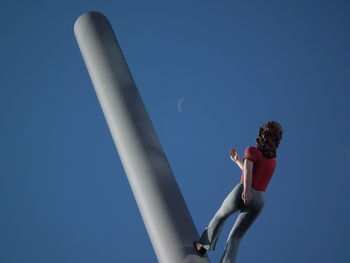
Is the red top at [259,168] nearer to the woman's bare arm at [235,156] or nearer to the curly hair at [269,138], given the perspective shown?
the curly hair at [269,138]

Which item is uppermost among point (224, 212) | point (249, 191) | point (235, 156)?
point (235, 156)

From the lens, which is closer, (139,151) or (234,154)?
(139,151)

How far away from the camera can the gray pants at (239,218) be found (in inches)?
160

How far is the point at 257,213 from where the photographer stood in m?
4.18

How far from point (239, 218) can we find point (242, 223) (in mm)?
59

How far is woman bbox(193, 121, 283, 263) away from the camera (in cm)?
406

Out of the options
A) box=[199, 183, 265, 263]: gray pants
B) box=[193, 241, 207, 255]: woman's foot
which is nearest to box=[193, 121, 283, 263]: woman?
box=[199, 183, 265, 263]: gray pants

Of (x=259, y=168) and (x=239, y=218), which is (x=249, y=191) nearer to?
(x=259, y=168)

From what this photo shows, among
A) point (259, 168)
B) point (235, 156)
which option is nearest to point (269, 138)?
point (259, 168)

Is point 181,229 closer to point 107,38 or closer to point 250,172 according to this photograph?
point 250,172

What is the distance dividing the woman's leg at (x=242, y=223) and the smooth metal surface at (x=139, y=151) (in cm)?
49

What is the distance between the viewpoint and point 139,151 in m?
3.98

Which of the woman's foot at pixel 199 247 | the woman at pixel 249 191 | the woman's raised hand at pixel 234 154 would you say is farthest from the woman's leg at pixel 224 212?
the woman's raised hand at pixel 234 154

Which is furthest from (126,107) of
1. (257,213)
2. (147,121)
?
(257,213)
